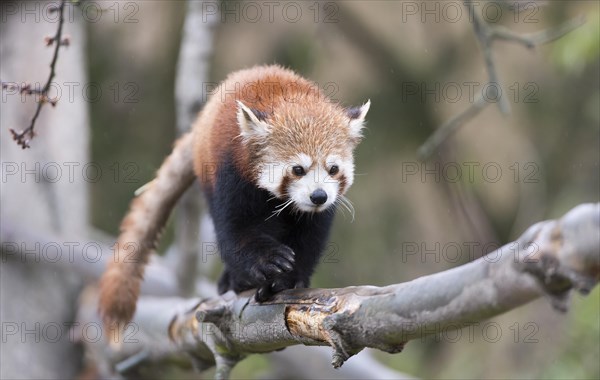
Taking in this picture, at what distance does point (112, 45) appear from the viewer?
9766 mm

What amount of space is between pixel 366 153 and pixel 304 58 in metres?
1.37

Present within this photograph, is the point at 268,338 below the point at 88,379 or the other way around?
the other way around

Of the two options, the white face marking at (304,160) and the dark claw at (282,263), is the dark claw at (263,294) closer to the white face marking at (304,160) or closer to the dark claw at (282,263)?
the dark claw at (282,263)

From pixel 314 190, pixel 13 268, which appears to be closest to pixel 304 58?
pixel 13 268

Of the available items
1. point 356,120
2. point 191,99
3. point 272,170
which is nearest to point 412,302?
point 272,170

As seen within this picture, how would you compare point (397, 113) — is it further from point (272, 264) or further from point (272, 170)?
point (272, 264)

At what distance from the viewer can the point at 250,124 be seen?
12.0ft

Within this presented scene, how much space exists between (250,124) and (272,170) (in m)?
Result: 0.23

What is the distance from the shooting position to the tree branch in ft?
6.50

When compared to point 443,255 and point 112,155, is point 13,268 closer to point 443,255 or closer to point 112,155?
point 112,155

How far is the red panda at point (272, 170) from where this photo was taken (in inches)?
143

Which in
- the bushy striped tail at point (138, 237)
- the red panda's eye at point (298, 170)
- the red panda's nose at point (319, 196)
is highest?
the red panda's eye at point (298, 170)

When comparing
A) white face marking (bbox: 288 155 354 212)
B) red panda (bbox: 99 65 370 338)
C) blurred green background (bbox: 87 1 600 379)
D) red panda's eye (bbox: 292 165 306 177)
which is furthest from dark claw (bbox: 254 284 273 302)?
blurred green background (bbox: 87 1 600 379)

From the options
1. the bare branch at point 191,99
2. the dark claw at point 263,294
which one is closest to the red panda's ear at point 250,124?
the dark claw at point 263,294
